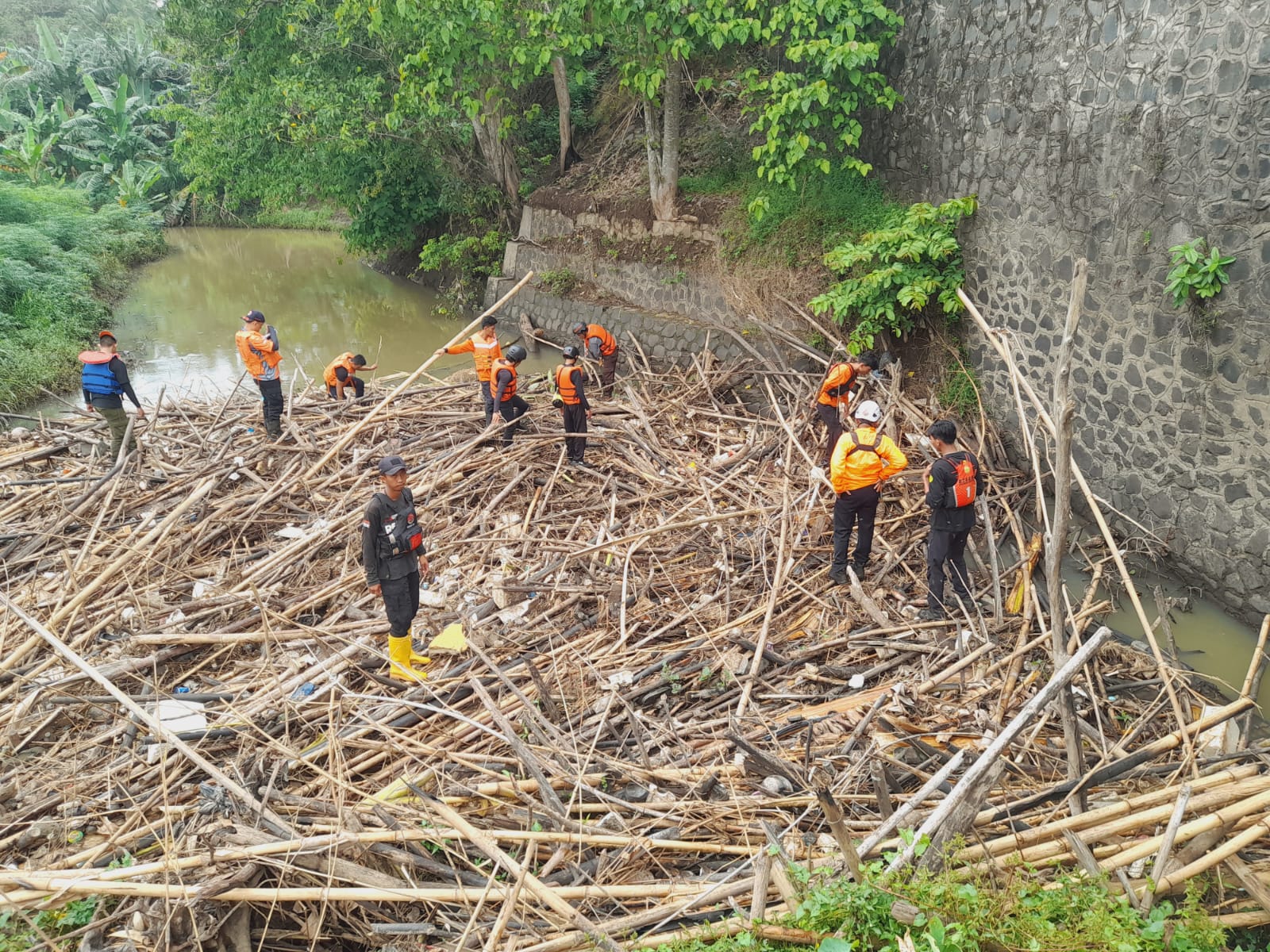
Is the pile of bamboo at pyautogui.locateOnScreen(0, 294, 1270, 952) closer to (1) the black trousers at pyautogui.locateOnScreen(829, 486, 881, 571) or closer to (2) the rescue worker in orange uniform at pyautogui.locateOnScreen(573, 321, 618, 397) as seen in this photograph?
(1) the black trousers at pyautogui.locateOnScreen(829, 486, 881, 571)

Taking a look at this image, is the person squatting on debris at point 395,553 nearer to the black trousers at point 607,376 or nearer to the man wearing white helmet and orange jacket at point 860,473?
the man wearing white helmet and orange jacket at point 860,473

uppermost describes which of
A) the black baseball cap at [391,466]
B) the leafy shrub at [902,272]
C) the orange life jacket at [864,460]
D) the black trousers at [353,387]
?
the leafy shrub at [902,272]

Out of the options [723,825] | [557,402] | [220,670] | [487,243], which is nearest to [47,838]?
[220,670]

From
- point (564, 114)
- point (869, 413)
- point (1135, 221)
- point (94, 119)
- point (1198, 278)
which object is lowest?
point (869, 413)

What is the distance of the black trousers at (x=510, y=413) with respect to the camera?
8.67 m

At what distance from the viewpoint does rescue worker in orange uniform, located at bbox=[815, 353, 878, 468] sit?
26.0 ft

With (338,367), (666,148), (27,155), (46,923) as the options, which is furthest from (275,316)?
(46,923)

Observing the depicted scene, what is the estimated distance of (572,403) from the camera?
8336mm

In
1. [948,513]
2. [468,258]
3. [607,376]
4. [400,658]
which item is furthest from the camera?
Result: [468,258]

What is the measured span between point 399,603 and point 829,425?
469 centimetres

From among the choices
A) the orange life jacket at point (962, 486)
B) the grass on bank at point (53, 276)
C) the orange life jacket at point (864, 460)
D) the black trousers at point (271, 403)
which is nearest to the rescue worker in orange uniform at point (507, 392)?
the black trousers at point (271, 403)

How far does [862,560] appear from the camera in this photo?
659 centimetres

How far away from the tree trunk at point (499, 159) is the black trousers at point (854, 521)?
1334 cm

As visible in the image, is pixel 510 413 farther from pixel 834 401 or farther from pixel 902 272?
pixel 902 272
